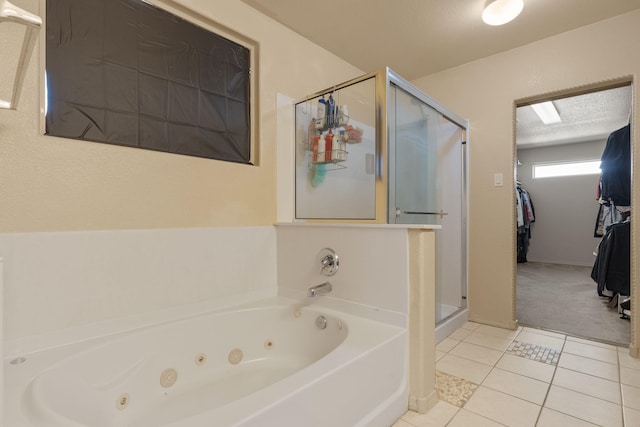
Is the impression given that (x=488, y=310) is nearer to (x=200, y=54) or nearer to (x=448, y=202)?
(x=448, y=202)

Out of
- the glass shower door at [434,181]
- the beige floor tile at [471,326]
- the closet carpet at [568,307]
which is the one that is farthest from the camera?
the beige floor tile at [471,326]

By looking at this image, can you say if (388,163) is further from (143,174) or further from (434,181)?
(143,174)

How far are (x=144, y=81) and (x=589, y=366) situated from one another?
2.89 meters

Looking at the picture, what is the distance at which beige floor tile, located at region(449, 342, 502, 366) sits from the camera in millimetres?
1828

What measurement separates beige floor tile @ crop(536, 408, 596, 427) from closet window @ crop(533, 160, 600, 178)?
218 inches

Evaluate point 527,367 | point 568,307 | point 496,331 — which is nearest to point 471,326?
point 496,331

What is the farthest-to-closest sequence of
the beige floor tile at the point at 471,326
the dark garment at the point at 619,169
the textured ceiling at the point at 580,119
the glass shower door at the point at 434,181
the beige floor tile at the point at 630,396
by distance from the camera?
the textured ceiling at the point at 580,119 → the beige floor tile at the point at 471,326 → the dark garment at the point at 619,169 → the glass shower door at the point at 434,181 → the beige floor tile at the point at 630,396

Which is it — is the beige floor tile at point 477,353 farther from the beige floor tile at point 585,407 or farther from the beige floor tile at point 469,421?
the beige floor tile at point 469,421

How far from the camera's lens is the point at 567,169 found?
17.7 ft

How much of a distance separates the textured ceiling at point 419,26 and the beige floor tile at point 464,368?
2221mm

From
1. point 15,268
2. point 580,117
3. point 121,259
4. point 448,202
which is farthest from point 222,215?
point 580,117

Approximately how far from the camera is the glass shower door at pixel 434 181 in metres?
1.81

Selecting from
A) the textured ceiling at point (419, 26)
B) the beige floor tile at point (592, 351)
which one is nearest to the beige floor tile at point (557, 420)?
the beige floor tile at point (592, 351)

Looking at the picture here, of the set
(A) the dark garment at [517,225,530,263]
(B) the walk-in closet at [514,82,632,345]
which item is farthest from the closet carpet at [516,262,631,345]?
(A) the dark garment at [517,225,530,263]
